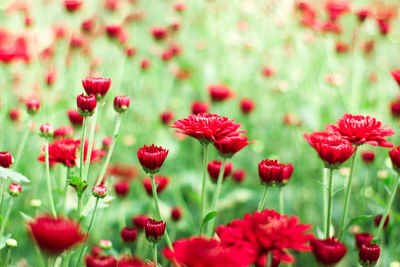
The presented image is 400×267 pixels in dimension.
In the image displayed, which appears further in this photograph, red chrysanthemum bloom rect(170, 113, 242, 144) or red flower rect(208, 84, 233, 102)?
red flower rect(208, 84, 233, 102)

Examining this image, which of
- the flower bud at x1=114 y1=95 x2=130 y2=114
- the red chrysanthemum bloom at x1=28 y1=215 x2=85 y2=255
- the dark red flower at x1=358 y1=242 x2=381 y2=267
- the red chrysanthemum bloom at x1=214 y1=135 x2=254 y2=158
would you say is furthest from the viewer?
the flower bud at x1=114 y1=95 x2=130 y2=114

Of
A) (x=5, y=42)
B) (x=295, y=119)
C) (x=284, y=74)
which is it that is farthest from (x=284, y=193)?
(x=5, y=42)

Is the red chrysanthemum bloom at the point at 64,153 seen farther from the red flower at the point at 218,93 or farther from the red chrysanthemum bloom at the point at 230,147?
the red flower at the point at 218,93

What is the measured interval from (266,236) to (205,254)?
0.51ft

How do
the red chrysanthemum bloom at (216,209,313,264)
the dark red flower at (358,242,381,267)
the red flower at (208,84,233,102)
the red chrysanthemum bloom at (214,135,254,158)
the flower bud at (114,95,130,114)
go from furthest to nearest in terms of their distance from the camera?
the red flower at (208,84,233,102), the flower bud at (114,95,130,114), the red chrysanthemum bloom at (214,135,254,158), the dark red flower at (358,242,381,267), the red chrysanthemum bloom at (216,209,313,264)

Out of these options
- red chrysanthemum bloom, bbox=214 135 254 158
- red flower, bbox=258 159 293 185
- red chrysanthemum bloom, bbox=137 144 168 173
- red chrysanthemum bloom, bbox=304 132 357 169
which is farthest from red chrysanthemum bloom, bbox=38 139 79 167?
red chrysanthemum bloom, bbox=304 132 357 169

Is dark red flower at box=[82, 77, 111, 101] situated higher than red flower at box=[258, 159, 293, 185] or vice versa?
dark red flower at box=[82, 77, 111, 101]

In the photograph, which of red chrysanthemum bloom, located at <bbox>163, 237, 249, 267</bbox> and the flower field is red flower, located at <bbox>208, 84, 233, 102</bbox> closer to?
the flower field

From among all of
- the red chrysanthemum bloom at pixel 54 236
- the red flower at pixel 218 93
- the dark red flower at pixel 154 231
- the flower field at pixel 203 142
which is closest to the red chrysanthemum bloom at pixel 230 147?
the flower field at pixel 203 142

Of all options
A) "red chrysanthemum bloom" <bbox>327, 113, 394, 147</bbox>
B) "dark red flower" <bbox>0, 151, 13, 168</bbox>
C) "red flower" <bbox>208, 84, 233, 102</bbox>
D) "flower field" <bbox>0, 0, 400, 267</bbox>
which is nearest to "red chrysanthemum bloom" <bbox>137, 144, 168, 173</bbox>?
→ "flower field" <bbox>0, 0, 400, 267</bbox>

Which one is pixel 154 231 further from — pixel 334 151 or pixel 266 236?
pixel 334 151

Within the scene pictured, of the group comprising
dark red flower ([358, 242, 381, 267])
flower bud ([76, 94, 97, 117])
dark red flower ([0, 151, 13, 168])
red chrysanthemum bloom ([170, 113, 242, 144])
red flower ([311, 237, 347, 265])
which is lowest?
dark red flower ([358, 242, 381, 267])

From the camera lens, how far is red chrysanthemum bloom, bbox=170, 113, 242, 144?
1103 millimetres

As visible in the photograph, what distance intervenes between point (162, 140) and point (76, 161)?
1140mm
